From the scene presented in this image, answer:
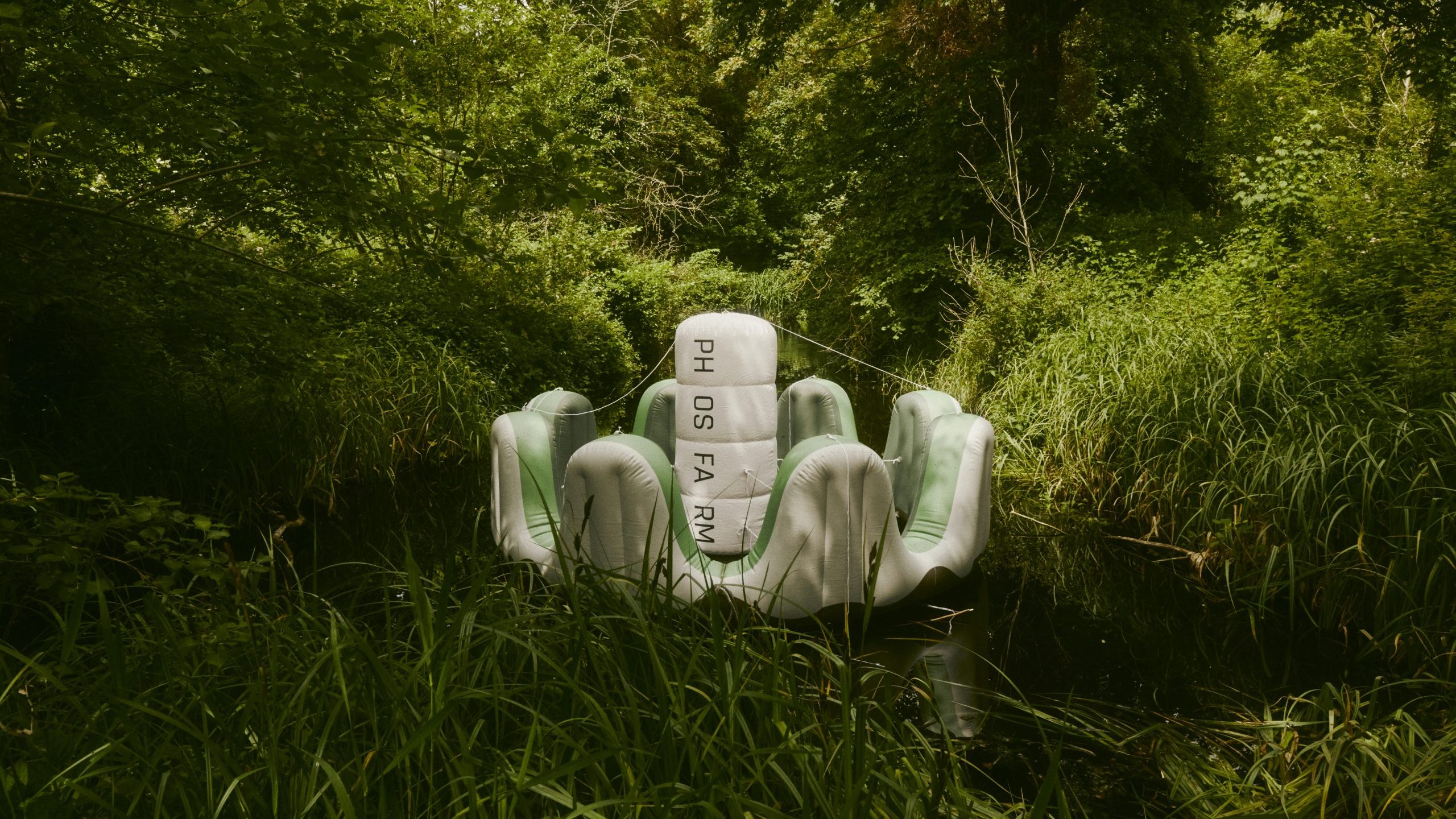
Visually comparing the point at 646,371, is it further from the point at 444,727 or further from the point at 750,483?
the point at 444,727

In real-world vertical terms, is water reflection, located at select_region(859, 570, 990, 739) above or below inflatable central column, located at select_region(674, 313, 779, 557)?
below

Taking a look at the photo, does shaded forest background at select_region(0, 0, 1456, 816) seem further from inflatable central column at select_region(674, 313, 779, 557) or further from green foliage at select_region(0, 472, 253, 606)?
inflatable central column at select_region(674, 313, 779, 557)

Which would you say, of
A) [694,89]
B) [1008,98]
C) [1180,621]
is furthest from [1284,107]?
[694,89]

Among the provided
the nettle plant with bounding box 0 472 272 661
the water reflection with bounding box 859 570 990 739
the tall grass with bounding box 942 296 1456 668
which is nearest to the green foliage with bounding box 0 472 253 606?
the nettle plant with bounding box 0 472 272 661

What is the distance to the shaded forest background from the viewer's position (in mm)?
1928

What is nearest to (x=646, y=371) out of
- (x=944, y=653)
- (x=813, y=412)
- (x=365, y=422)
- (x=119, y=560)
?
(x=365, y=422)

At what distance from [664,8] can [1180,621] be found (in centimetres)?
1795

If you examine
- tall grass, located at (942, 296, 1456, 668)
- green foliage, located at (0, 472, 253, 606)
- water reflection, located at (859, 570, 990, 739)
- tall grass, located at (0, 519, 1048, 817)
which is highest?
green foliage, located at (0, 472, 253, 606)

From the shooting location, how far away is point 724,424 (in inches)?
167

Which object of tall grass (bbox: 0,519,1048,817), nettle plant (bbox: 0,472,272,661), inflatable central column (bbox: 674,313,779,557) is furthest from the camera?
inflatable central column (bbox: 674,313,779,557)

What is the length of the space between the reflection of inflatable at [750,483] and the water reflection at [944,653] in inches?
5.3

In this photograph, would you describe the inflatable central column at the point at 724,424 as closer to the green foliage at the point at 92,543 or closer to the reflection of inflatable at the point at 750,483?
the reflection of inflatable at the point at 750,483

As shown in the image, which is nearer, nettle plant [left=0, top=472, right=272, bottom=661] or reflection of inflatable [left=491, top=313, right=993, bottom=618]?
nettle plant [left=0, top=472, right=272, bottom=661]

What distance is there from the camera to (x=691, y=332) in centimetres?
426
